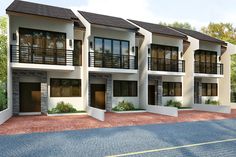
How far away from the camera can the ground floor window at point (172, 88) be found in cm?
2248

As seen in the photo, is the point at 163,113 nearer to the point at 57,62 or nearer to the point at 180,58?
the point at 180,58

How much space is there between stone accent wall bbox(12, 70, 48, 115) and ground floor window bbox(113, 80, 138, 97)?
6.11 metres

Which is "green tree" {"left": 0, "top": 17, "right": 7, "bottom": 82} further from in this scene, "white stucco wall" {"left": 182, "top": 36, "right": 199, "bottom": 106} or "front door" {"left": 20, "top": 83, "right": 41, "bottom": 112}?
"white stucco wall" {"left": 182, "top": 36, "right": 199, "bottom": 106}

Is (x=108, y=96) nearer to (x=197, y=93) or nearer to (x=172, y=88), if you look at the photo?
(x=172, y=88)

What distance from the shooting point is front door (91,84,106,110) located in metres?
19.1

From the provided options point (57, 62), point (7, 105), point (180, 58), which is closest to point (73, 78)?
point (57, 62)

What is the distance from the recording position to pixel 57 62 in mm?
16406

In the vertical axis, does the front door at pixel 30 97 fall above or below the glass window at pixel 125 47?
below

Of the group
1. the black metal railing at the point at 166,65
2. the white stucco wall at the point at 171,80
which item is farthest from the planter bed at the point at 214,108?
the black metal railing at the point at 166,65

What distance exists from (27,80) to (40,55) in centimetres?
238

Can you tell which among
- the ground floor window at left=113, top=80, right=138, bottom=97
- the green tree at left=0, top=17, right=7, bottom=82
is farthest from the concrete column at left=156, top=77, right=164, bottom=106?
the green tree at left=0, top=17, right=7, bottom=82

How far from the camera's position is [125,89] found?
20.3 meters

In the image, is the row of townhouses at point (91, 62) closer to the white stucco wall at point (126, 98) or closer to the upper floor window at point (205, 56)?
the white stucco wall at point (126, 98)

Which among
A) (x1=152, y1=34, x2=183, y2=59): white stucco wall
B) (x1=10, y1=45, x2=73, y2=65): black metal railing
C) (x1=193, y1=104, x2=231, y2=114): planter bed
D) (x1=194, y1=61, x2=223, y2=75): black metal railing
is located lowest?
(x1=193, y1=104, x2=231, y2=114): planter bed
